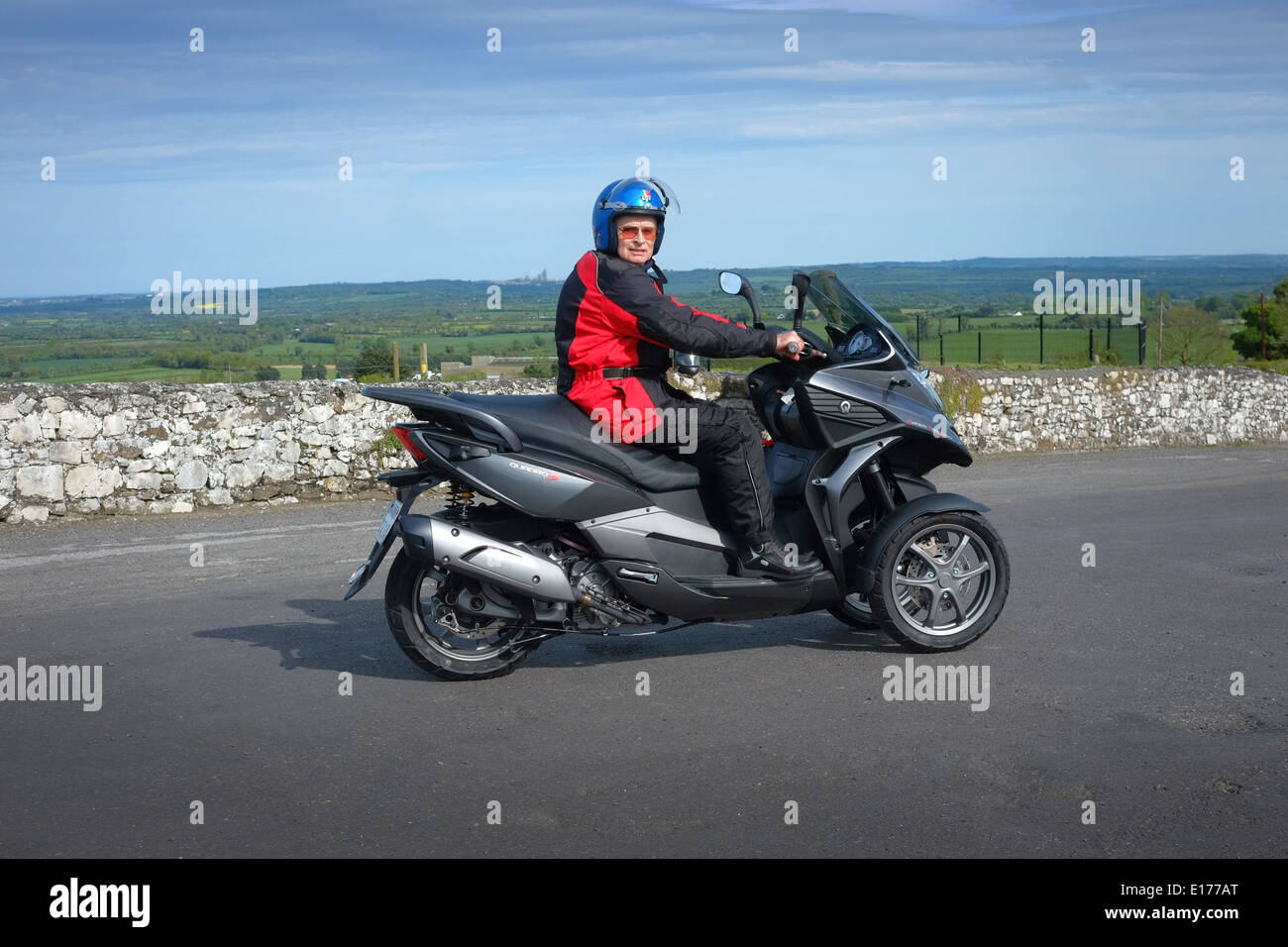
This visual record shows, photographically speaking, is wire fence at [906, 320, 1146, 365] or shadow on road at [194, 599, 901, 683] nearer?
shadow on road at [194, 599, 901, 683]

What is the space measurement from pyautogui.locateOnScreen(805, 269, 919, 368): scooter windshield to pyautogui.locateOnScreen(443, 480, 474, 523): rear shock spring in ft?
6.65

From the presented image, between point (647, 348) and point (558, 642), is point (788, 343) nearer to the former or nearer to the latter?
point (647, 348)

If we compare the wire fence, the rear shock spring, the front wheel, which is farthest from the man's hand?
the wire fence

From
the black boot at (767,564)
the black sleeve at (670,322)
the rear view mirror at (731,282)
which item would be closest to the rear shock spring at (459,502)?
the black sleeve at (670,322)

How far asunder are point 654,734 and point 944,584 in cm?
193

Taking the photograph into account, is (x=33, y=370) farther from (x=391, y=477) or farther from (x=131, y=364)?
(x=391, y=477)

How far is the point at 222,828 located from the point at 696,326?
2.85m

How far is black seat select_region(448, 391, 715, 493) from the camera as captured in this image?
583 centimetres

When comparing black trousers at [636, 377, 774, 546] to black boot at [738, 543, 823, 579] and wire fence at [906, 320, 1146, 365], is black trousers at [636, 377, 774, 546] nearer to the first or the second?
black boot at [738, 543, 823, 579]

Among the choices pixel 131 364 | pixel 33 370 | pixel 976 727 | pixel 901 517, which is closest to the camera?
pixel 976 727

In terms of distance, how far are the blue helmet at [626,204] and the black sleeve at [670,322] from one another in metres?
0.20

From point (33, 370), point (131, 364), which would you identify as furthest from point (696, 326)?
point (131, 364)

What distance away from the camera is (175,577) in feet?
28.2

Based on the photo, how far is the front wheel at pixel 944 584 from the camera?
6336mm
